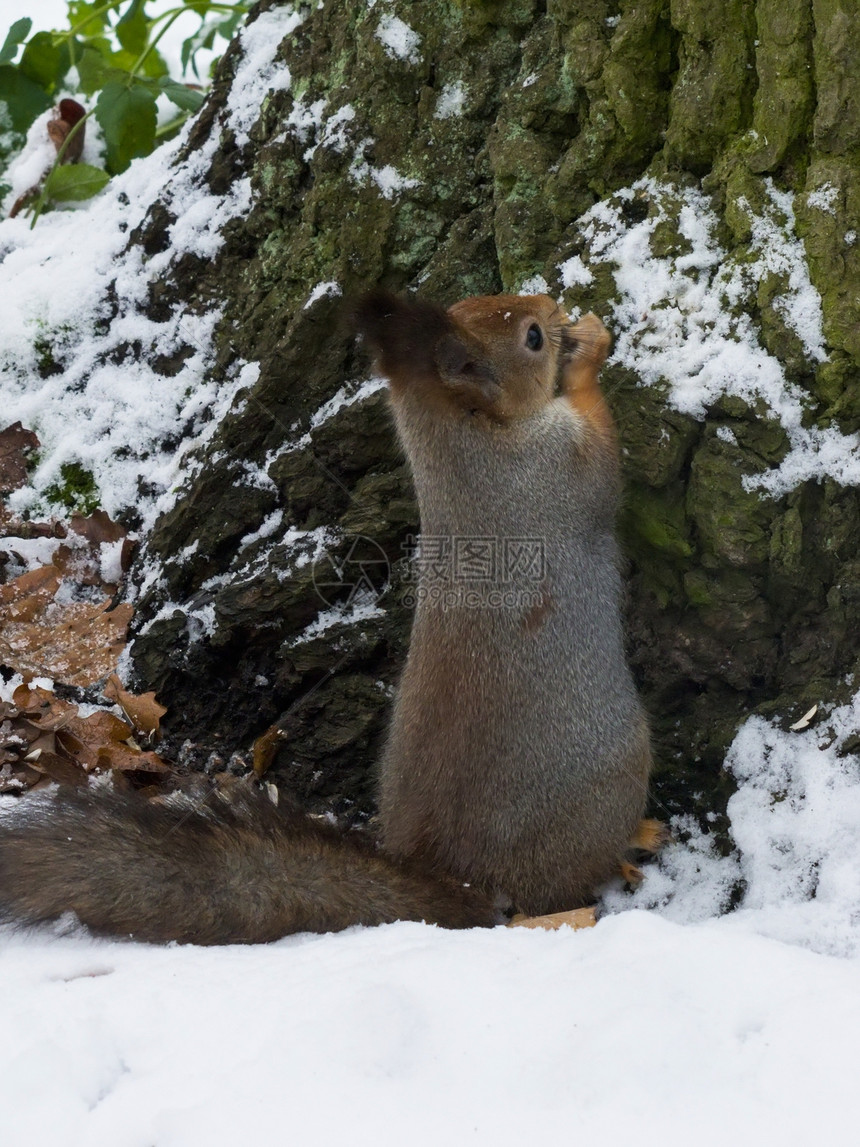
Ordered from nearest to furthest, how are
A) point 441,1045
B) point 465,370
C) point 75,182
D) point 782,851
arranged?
point 441,1045 < point 782,851 < point 465,370 < point 75,182

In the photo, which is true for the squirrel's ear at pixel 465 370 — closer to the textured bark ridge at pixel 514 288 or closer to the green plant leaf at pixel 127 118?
the textured bark ridge at pixel 514 288

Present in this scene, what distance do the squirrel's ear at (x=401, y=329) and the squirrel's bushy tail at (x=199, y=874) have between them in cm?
117

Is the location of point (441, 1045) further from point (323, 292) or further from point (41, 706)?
point (323, 292)

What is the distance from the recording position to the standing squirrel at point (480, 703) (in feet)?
8.08

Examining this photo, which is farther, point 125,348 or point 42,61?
point 42,61

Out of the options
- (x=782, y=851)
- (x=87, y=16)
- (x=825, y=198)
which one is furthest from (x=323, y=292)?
(x=87, y=16)

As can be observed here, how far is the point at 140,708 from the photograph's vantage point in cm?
339

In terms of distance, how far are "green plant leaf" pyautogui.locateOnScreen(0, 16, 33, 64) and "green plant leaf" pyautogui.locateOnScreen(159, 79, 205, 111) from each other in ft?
2.03

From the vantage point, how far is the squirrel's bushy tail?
89.9 inches

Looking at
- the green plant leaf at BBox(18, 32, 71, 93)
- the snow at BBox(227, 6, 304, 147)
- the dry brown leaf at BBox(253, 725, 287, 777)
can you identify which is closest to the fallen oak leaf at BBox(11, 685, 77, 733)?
the dry brown leaf at BBox(253, 725, 287, 777)

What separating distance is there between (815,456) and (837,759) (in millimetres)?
784

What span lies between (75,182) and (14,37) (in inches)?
32.3

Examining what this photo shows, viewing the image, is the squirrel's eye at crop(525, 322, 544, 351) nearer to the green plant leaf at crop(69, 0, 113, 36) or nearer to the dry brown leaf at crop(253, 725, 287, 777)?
the dry brown leaf at crop(253, 725, 287, 777)

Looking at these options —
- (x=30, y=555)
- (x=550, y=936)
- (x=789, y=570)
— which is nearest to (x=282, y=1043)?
(x=550, y=936)
